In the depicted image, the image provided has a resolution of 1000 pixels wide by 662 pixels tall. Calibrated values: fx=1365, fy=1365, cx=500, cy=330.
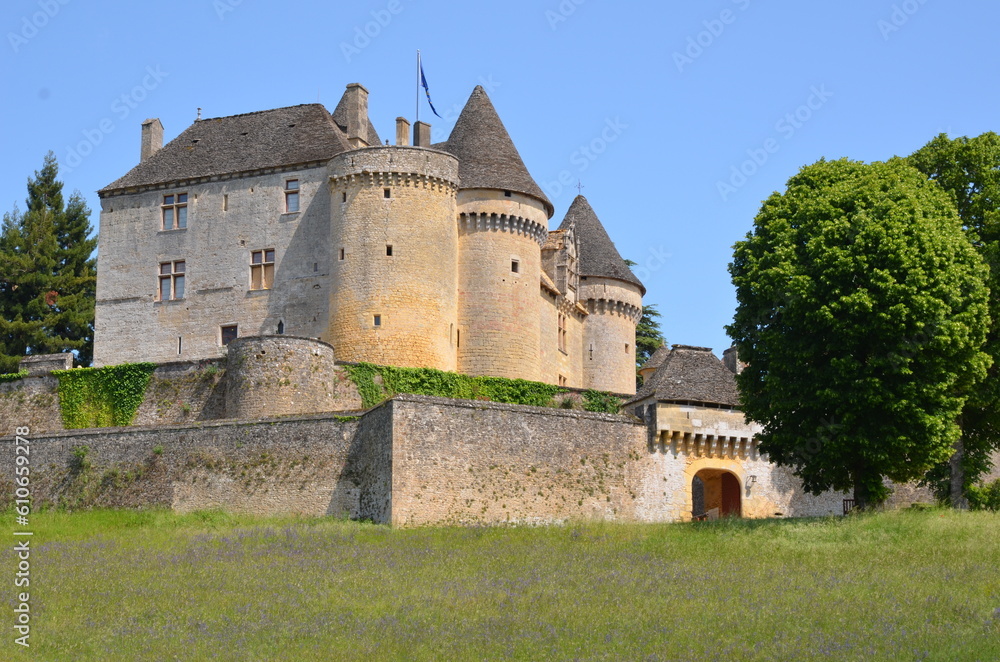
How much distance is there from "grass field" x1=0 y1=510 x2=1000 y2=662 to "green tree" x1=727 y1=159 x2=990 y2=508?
6.65 ft

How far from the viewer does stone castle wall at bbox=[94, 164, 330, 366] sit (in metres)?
50.4

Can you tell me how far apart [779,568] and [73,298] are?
43690mm

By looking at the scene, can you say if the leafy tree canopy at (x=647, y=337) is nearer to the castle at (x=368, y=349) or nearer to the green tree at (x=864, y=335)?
the castle at (x=368, y=349)

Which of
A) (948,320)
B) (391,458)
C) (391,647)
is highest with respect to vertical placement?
(948,320)

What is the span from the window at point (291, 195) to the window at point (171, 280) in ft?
16.0

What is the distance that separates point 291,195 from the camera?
169 feet

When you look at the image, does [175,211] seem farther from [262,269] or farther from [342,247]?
[342,247]

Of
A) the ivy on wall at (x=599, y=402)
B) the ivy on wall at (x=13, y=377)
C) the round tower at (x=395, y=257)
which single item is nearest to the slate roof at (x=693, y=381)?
the ivy on wall at (x=599, y=402)

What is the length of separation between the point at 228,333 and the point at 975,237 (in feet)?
88.3

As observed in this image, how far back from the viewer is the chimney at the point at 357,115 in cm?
5319

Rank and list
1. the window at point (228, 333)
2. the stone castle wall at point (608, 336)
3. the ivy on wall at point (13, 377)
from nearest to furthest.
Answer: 1. the ivy on wall at point (13, 377)
2. the window at point (228, 333)
3. the stone castle wall at point (608, 336)

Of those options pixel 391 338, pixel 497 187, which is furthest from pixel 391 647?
pixel 497 187

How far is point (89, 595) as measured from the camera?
26.7m

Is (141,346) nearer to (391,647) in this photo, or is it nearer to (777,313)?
(777,313)
